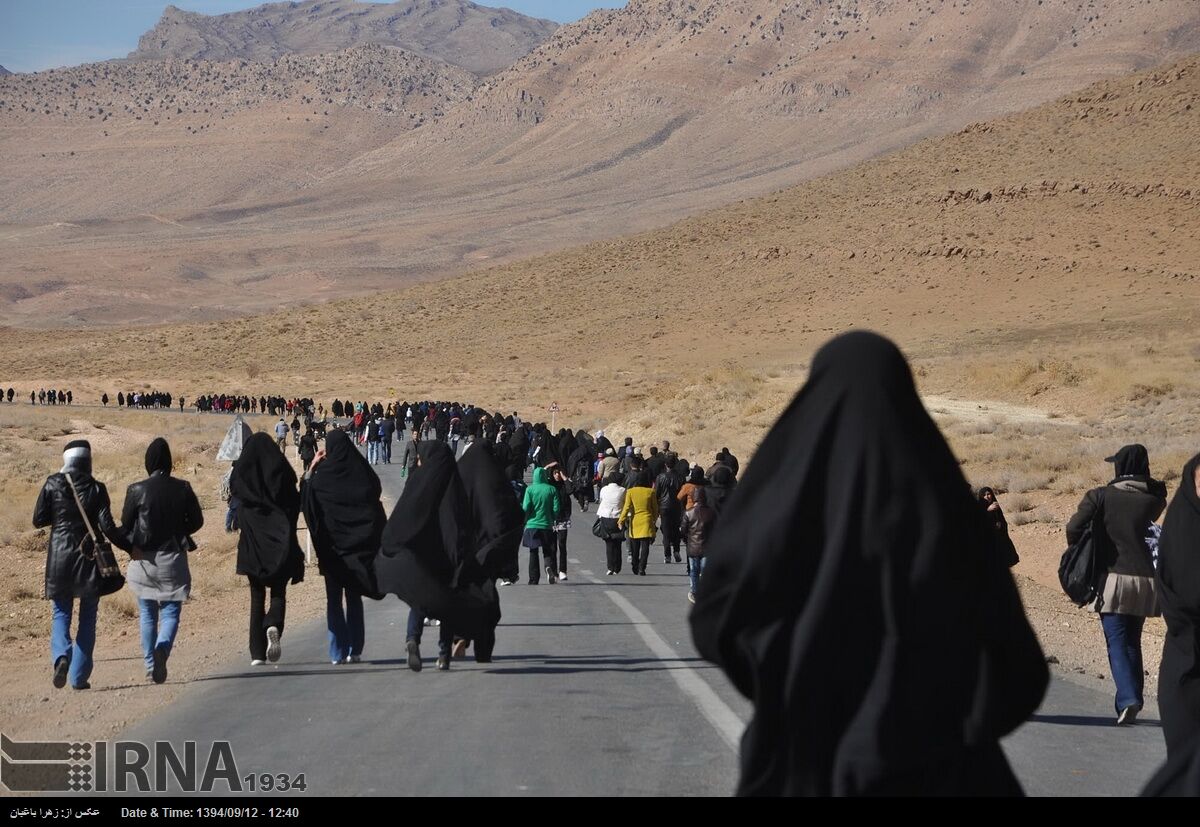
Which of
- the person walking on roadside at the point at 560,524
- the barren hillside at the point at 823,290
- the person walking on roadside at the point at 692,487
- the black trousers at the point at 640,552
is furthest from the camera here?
the barren hillside at the point at 823,290

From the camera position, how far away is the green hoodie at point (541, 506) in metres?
17.5

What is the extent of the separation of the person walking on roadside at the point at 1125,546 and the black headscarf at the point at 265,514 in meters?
5.35

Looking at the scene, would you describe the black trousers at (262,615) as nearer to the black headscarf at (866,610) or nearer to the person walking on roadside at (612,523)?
the black headscarf at (866,610)

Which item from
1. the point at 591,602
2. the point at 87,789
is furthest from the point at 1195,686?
the point at 591,602

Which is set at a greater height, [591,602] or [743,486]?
[743,486]

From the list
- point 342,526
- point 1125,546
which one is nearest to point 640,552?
point 342,526

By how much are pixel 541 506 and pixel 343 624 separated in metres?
6.17

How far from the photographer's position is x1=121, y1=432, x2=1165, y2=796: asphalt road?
290 inches

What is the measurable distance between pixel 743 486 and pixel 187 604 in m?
14.5

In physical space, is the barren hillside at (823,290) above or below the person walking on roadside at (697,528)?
above

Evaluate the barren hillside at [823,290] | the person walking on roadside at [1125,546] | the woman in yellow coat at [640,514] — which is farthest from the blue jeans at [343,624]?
the barren hillside at [823,290]

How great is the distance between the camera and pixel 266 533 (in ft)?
37.3

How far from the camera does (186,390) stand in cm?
9350

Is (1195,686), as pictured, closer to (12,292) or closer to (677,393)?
(677,393)
